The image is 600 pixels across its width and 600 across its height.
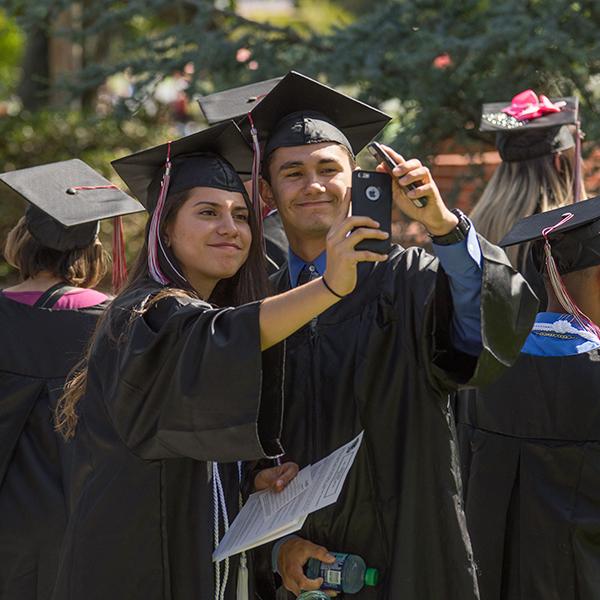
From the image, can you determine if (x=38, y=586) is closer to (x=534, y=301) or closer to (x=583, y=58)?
(x=534, y=301)

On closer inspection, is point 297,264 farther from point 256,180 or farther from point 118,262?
point 118,262

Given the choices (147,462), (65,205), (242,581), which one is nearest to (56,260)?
(65,205)

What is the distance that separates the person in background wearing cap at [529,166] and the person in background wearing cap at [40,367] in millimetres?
1284

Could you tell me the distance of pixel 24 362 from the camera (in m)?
4.02

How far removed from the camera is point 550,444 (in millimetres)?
3184

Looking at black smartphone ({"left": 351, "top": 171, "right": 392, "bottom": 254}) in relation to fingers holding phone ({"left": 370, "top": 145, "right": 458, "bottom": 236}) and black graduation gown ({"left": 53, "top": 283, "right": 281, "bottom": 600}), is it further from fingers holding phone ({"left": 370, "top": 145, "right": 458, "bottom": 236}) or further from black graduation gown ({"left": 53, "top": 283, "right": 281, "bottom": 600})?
black graduation gown ({"left": 53, "top": 283, "right": 281, "bottom": 600})

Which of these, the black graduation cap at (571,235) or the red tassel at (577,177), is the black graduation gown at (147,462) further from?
the red tassel at (577,177)

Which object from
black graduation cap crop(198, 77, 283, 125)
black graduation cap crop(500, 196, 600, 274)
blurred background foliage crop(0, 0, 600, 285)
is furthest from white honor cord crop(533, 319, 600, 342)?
blurred background foliage crop(0, 0, 600, 285)

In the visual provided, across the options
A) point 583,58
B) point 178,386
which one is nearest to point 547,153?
point 583,58

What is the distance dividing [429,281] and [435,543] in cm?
62

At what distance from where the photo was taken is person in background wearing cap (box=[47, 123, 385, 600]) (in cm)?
242

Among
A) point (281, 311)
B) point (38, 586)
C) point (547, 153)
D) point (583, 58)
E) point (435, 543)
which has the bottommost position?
point (38, 586)

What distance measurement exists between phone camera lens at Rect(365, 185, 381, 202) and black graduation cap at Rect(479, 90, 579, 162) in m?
1.78

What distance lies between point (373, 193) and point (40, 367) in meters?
1.96
